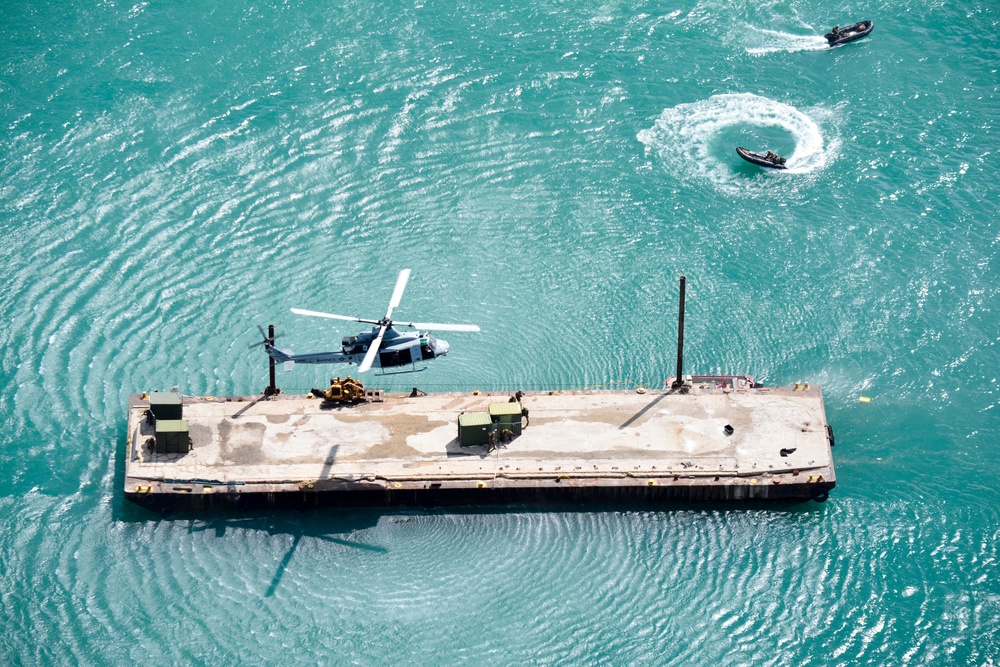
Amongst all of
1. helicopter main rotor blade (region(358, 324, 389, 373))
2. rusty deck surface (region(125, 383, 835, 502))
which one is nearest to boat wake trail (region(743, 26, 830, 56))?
rusty deck surface (region(125, 383, 835, 502))

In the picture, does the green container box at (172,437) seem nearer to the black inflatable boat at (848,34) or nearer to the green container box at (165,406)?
the green container box at (165,406)

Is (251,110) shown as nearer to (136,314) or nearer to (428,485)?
(136,314)

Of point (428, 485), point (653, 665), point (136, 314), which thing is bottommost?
point (653, 665)

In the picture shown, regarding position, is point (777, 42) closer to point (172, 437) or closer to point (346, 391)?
point (346, 391)

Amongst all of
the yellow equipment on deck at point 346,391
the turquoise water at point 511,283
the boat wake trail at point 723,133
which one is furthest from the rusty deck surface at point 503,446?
the boat wake trail at point 723,133

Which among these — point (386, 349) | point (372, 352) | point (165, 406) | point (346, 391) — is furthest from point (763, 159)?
point (165, 406)

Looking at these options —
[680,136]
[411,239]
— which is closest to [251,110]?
[411,239]
